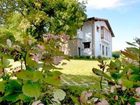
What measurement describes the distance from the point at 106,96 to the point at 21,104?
0.35 meters

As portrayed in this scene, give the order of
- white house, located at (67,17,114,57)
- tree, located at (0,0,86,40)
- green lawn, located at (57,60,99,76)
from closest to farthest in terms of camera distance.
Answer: green lawn, located at (57,60,99,76)
tree, located at (0,0,86,40)
white house, located at (67,17,114,57)

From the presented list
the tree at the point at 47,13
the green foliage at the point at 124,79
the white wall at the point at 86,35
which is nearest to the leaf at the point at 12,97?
the green foliage at the point at 124,79

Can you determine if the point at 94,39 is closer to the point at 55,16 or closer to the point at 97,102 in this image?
the point at 55,16

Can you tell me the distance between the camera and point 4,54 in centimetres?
142

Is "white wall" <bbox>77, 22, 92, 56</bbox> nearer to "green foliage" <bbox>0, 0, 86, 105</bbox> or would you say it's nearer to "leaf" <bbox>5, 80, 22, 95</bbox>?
"green foliage" <bbox>0, 0, 86, 105</bbox>

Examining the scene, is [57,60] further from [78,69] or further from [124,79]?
[78,69]

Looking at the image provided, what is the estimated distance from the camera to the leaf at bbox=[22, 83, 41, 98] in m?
1.18

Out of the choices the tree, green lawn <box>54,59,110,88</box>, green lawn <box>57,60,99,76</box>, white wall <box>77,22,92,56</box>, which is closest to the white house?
white wall <box>77,22,92,56</box>

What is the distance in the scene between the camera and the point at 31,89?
1188 millimetres

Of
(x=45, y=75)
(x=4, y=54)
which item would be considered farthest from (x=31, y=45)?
(x=45, y=75)

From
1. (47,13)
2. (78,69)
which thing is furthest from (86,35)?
(78,69)

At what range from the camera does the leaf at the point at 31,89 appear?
1.18m

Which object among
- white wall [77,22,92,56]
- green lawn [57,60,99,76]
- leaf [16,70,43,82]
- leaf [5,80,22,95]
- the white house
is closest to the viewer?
leaf [16,70,43,82]

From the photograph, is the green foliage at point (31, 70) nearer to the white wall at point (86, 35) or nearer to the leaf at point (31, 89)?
the leaf at point (31, 89)
